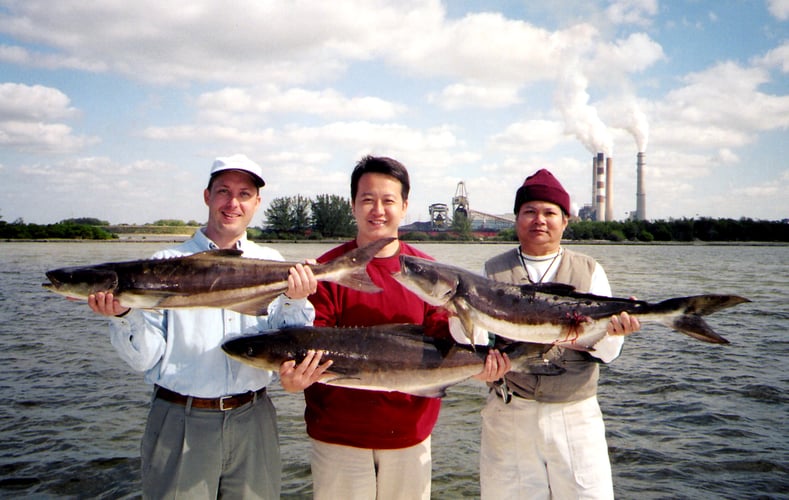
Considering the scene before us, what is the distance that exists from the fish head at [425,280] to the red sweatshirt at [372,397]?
312mm

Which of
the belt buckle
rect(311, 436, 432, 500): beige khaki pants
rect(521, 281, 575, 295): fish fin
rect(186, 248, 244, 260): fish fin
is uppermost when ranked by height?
rect(186, 248, 244, 260): fish fin

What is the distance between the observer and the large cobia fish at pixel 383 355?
4.03 meters

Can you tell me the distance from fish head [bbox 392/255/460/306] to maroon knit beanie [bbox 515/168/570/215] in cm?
119

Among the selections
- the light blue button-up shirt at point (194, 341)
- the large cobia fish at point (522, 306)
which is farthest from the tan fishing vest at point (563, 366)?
the light blue button-up shirt at point (194, 341)

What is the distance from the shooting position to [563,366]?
4539mm

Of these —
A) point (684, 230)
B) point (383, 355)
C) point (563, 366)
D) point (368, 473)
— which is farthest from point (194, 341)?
point (684, 230)

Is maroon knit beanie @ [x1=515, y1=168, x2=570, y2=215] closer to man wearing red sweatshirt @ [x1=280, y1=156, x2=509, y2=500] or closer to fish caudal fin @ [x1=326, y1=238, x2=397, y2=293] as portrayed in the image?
man wearing red sweatshirt @ [x1=280, y1=156, x2=509, y2=500]

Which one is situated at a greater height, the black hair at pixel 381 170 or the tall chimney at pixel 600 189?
the tall chimney at pixel 600 189

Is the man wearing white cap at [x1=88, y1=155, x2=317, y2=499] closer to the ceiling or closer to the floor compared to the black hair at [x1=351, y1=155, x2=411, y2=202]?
closer to the floor

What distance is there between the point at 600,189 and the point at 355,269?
152 meters

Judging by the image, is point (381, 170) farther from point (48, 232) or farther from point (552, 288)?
point (48, 232)

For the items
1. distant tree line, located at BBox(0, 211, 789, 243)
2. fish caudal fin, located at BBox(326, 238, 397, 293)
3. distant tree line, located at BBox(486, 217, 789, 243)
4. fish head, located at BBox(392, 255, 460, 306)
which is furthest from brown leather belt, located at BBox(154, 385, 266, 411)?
distant tree line, located at BBox(486, 217, 789, 243)

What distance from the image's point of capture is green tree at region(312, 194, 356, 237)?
119 metres

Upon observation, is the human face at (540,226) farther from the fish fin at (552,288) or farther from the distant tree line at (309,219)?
the distant tree line at (309,219)
